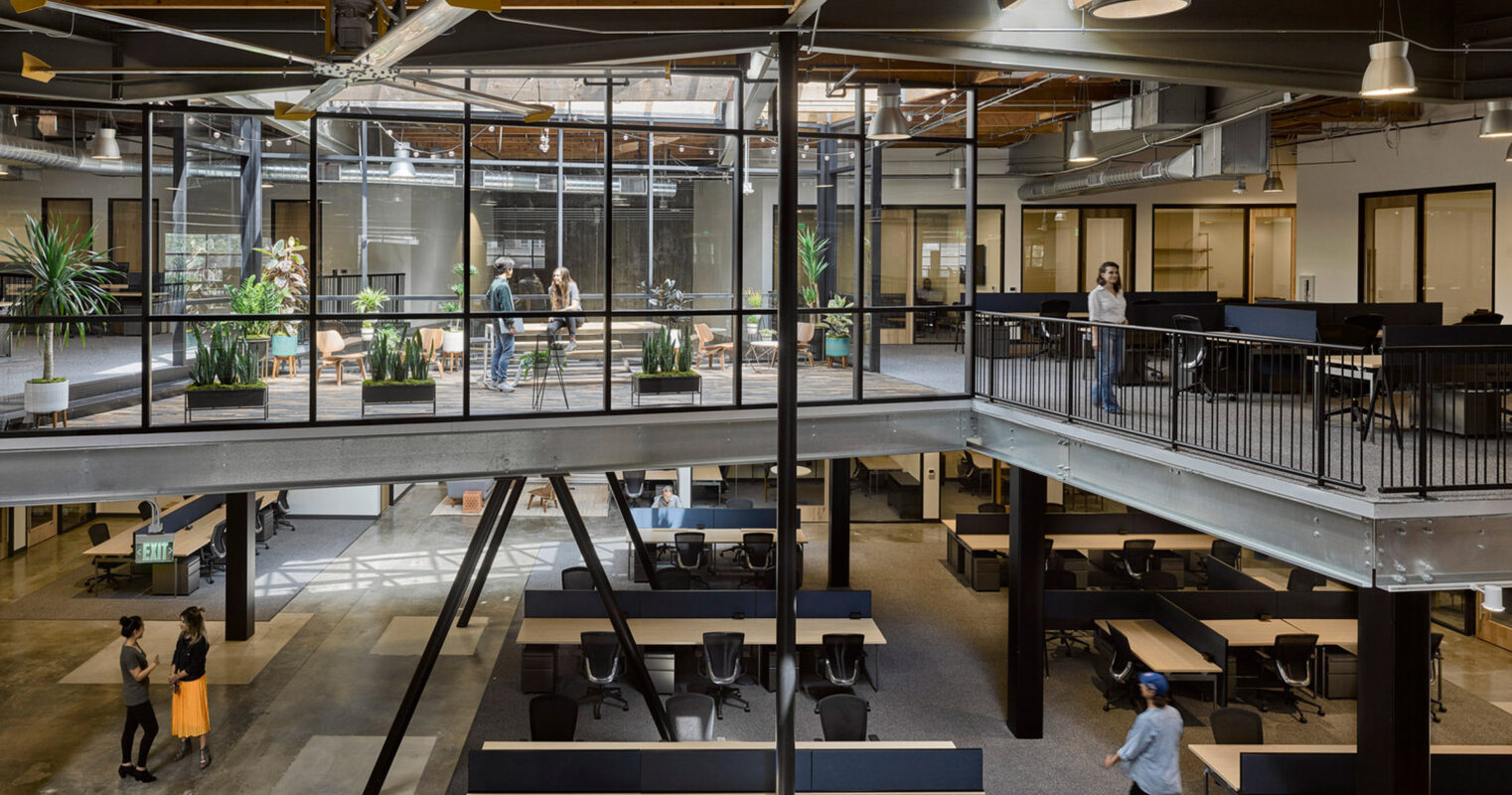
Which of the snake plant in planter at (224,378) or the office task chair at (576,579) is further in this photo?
the office task chair at (576,579)

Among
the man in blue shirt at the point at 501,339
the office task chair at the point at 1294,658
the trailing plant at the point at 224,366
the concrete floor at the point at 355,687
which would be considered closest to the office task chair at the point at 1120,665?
the concrete floor at the point at 355,687

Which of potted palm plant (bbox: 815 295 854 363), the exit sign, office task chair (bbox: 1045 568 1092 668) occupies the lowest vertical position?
office task chair (bbox: 1045 568 1092 668)

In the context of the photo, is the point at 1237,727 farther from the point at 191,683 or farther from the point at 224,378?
the point at 191,683

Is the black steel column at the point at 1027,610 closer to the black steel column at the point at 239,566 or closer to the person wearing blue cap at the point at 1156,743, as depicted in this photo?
the person wearing blue cap at the point at 1156,743

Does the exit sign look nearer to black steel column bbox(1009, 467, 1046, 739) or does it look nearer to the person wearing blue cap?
black steel column bbox(1009, 467, 1046, 739)

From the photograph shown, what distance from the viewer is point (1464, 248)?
16547mm

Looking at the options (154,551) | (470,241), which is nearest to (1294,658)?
(470,241)

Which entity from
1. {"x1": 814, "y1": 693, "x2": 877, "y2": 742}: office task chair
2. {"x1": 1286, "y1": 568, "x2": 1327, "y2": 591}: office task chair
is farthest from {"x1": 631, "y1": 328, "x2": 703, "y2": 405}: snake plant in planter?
{"x1": 1286, "y1": 568, "x2": 1327, "y2": 591}: office task chair

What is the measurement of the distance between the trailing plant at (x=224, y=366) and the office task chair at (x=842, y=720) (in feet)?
20.3

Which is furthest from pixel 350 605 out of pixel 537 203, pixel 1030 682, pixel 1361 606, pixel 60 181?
pixel 1361 606

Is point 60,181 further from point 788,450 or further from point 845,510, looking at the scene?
point 788,450

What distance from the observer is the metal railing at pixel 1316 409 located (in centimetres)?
736

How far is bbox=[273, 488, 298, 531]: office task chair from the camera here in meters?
21.9

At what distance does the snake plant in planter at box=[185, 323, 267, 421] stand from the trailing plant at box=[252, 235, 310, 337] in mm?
1554
